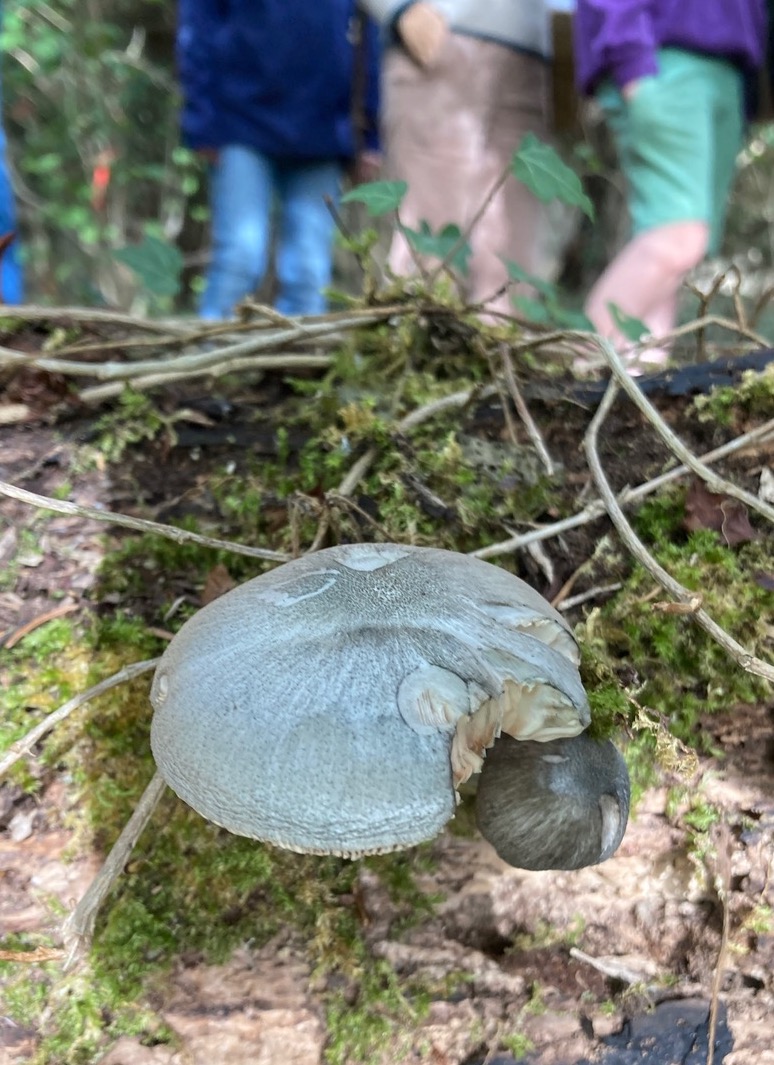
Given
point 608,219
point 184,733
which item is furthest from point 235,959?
point 608,219

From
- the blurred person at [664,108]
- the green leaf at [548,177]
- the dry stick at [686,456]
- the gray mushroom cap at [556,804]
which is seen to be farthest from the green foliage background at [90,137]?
the gray mushroom cap at [556,804]

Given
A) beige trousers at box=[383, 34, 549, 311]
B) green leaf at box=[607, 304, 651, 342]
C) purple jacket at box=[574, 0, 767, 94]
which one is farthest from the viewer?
beige trousers at box=[383, 34, 549, 311]

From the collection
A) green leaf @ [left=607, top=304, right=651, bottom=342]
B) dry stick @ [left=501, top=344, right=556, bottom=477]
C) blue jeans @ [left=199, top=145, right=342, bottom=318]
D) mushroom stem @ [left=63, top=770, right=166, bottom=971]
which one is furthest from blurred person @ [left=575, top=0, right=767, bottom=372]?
mushroom stem @ [left=63, top=770, right=166, bottom=971]

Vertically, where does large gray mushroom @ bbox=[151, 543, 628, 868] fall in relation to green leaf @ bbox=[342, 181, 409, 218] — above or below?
below

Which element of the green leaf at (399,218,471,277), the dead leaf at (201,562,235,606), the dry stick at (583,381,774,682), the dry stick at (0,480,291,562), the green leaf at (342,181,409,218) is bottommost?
the dead leaf at (201,562,235,606)

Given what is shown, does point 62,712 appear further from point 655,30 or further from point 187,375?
point 655,30

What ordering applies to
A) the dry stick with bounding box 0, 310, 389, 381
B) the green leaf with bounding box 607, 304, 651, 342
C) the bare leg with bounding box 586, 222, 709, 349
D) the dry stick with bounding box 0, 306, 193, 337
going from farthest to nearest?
1. the bare leg with bounding box 586, 222, 709, 349
2. the green leaf with bounding box 607, 304, 651, 342
3. the dry stick with bounding box 0, 306, 193, 337
4. the dry stick with bounding box 0, 310, 389, 381

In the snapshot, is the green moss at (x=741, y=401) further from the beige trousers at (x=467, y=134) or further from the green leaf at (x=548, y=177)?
the beige trousers at (x=467, y=134)

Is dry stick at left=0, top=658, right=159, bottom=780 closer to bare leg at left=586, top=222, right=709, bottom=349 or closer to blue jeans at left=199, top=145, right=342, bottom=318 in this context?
bare leg at left=586, top=222, right=709, bottom=349
